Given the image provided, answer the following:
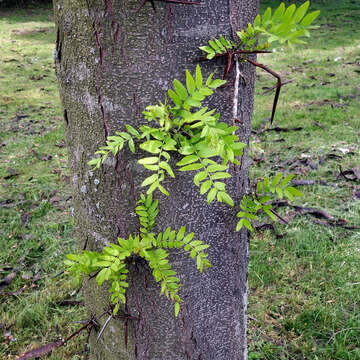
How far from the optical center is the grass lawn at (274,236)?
2.23 meters

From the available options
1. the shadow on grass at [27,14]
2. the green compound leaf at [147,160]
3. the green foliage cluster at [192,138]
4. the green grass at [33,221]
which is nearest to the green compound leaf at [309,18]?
the green foliage cluster at [192,138]

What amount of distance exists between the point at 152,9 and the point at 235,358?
140 centimetres

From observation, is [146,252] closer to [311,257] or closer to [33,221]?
[311,257]

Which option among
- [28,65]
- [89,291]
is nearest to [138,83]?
[89,291]

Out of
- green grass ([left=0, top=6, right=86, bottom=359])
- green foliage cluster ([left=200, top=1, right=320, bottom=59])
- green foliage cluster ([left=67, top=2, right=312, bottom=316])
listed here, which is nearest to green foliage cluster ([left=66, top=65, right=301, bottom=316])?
green foliage cluster ([left=67, top=2, right=312, bottom=316])

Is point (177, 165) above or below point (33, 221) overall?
above

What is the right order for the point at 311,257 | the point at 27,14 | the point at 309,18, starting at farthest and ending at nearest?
the point at 27,14, the point at 311,257, the point at 309,18

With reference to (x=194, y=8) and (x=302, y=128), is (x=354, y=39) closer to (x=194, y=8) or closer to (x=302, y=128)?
(x=302, y=128)

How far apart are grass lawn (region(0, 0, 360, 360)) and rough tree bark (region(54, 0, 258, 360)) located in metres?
0.45

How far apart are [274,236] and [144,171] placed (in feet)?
7.14

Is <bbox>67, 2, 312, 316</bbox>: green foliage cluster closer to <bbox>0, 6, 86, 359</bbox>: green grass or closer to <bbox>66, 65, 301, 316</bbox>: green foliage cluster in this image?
<bbox>66, 65, 301, 316</bbox>: green foliage cluster

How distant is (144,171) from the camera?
44.3 inches

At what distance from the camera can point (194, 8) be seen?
0.98 metres

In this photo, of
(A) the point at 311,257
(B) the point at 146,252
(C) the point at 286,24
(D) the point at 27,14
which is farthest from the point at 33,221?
(D) the point at 27,14
